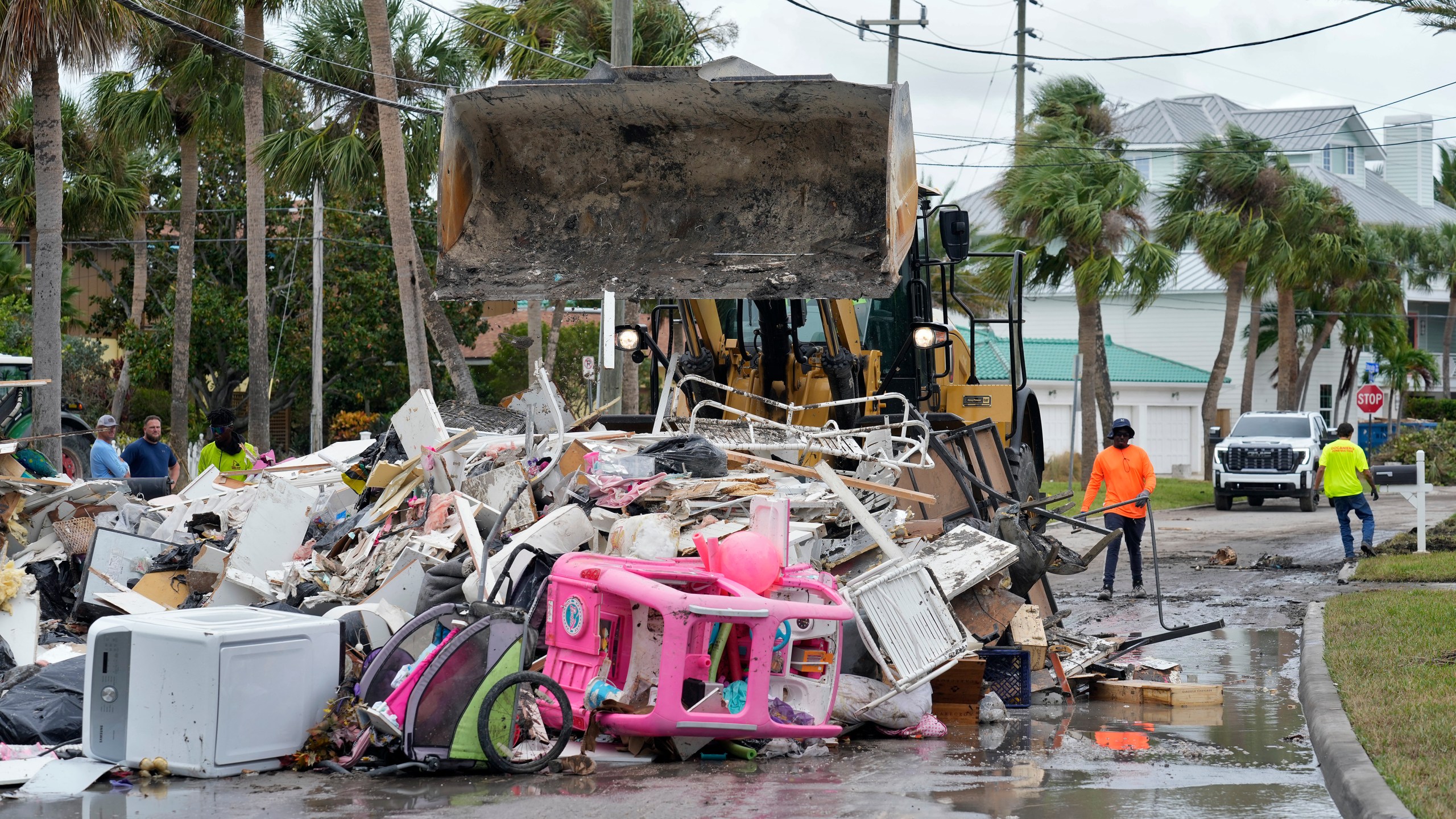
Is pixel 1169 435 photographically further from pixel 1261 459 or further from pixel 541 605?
pixel 541 605

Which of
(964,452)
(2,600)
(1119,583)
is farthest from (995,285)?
(2,600)

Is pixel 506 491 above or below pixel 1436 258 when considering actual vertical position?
below

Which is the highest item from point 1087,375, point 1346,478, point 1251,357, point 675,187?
point 675,187

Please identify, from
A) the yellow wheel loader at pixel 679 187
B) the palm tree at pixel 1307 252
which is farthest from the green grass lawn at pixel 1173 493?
the yellow wheel loader at pixel 679 187

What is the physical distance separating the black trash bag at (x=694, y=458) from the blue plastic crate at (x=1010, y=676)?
201 cm

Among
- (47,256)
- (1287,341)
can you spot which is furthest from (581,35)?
(1287,341)

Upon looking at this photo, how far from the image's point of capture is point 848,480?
29.1 feet

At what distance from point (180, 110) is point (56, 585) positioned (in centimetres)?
1829

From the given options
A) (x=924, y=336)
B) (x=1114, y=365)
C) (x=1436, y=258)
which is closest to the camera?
(x=924, y=336)

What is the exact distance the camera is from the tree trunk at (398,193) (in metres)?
17.2

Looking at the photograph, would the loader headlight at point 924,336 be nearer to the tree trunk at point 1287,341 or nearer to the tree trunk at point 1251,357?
the tree trunk at point 1251,357

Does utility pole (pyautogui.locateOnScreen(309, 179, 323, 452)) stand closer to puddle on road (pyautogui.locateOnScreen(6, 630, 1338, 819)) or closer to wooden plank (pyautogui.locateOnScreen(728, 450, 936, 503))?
wooden plank (pyautogui.locateOnScreen(728, 450, 936, 503))

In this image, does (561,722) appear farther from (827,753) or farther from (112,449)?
(112,449)

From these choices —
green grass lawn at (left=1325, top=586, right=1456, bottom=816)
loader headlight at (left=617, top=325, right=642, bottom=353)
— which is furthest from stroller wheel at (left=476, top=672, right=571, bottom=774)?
loader headlight at (left=617, top=325, right=642, bottom=353)
